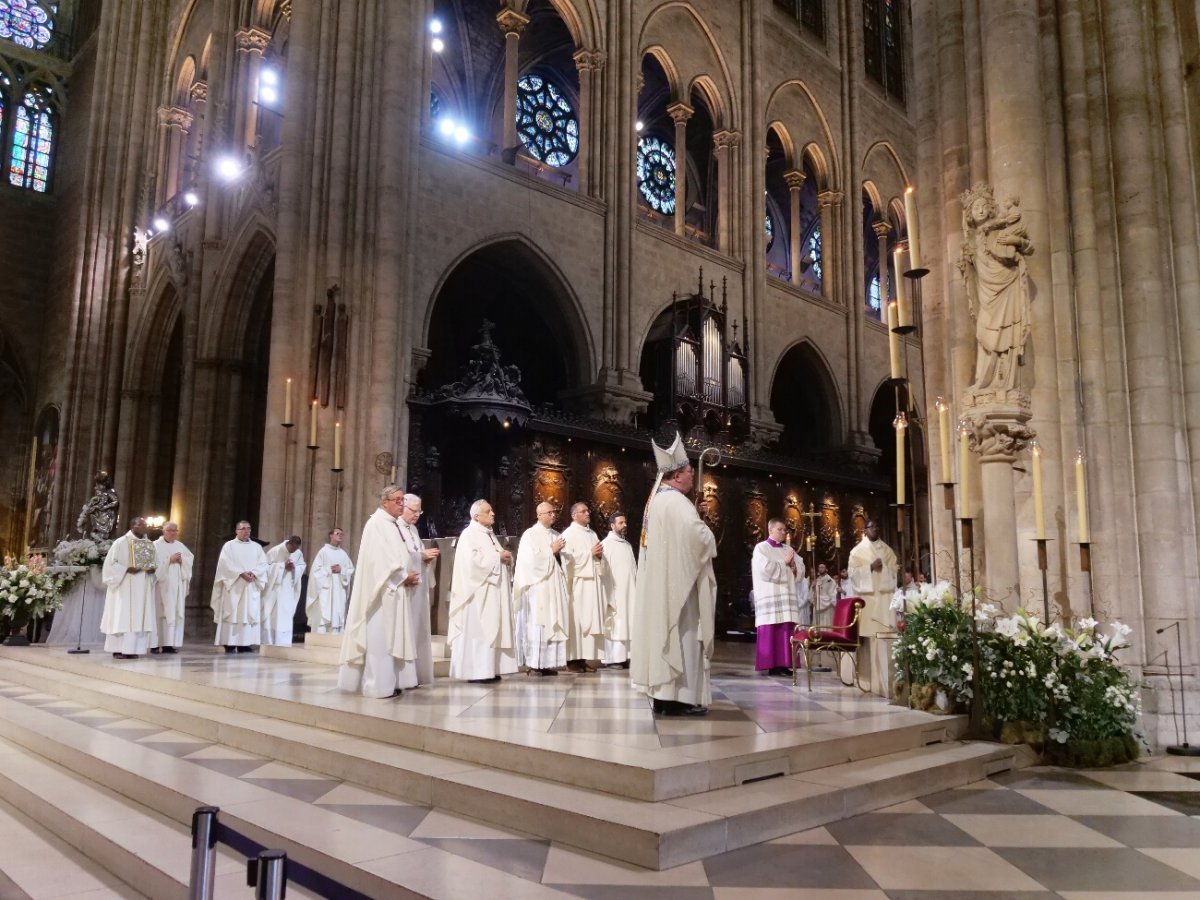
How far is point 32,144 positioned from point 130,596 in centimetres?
2125

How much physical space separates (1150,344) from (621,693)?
5.52m

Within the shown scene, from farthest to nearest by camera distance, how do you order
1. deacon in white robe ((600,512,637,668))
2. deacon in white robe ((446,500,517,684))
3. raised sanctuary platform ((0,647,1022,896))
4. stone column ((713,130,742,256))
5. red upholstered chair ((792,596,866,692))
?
stone column ((713,130,742,256)), deacon in white robe ((600,512,637,668)), deacon in white robe ((446,500,517,684)), red upholstered chair ((792,596,866,692)), raised sanctuary platform ((0,647,1022,896))

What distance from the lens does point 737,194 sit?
22.8m

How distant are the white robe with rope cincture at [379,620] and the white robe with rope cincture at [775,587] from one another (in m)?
3.82

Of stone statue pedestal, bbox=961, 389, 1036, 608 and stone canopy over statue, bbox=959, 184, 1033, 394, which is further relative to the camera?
stone canopy over statue, bbox=959, 184, 1033, 394

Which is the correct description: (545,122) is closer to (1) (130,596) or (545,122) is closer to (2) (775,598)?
(1) (130,596)

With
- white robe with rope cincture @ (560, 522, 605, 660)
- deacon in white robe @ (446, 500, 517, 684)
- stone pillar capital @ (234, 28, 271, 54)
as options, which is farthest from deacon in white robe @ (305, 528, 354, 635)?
stone pillar capital @ (234, 28, 271, 54)

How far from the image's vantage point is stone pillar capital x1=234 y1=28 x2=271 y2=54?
20234 mm

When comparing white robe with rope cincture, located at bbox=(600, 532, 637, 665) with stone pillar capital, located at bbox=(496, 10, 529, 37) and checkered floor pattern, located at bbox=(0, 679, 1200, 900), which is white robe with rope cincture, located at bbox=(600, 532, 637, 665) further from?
stone pillar capital, located at bbox=(496, 10, 529, 37)

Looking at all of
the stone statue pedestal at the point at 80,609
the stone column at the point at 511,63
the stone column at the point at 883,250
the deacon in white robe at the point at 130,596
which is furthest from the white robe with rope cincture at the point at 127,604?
the stone column at the point at 883,250

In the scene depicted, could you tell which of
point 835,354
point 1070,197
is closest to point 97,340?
point 835,354

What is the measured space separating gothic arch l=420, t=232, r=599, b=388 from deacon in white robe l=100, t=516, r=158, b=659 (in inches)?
306

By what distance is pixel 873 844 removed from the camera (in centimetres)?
429

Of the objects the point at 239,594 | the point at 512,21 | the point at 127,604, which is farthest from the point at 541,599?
the point at 512,21
